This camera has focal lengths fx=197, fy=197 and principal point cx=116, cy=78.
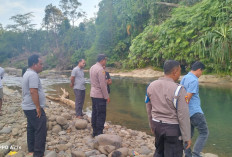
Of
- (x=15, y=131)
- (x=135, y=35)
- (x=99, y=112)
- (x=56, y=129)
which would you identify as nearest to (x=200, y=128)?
(x=99, y=112)

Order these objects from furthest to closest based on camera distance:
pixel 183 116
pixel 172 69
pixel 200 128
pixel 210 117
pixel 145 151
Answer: pixel 210 117, pixel 145 151, pixel 200 128, pixel 172 69, pixel 183 116

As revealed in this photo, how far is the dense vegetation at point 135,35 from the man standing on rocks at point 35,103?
14120mm

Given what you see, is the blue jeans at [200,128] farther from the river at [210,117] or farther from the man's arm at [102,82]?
the man's arm at [102,82]

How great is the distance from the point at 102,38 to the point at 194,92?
38446 millimetres

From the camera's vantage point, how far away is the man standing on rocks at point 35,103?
320 centimetres

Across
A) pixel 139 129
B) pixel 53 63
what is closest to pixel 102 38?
pixel 53 63

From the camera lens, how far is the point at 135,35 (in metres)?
34.1

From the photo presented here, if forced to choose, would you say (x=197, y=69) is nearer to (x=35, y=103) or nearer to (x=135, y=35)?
(x=35, y=103)

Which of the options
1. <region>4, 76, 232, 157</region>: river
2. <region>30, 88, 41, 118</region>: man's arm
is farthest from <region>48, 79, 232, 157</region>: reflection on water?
<region>30, 88, 41, 118</region>: man's arm

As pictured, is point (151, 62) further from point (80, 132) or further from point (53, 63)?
point (53, 63)

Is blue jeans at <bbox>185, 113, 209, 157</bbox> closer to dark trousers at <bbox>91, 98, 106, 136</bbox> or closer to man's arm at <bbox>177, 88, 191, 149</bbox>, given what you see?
man's arm at <bbox>177, 88, 191, 149</bbox>

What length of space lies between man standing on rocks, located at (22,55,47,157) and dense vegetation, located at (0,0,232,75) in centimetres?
1412

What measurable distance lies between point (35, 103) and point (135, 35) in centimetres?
3218

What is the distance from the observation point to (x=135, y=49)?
26.5 metres
